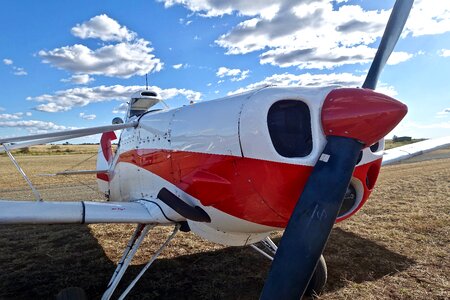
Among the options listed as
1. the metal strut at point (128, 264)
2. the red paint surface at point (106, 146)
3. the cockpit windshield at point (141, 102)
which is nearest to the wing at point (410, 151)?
the metal strut at point (128, 264)

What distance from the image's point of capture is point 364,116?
262cm

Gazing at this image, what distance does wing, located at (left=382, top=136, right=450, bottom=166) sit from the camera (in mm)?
5778

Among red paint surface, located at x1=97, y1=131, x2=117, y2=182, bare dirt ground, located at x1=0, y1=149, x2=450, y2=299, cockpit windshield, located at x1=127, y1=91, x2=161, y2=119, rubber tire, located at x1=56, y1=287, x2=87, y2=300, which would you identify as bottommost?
bare dirt ground, located at x1=0, y1=149, x2=450, y2=299

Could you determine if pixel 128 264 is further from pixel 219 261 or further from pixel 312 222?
pixel 312 222

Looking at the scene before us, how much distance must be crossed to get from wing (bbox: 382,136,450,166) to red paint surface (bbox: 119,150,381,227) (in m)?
2.76

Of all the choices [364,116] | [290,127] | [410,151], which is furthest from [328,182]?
[410,151]

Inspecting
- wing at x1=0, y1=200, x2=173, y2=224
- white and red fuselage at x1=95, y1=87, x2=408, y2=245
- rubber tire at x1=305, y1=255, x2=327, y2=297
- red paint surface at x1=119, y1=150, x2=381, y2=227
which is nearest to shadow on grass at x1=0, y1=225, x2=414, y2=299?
rubber tire at x1=305, y1=255, x2=327, y2=297

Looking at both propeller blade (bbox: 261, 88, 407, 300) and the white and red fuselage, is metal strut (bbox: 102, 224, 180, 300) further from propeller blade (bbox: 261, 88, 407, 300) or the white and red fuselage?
propeller blade (bbox: 261, 88, 407, 300)

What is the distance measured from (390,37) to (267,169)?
1.77 m

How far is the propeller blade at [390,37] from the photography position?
3324mm

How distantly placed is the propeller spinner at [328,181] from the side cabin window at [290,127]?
27cm

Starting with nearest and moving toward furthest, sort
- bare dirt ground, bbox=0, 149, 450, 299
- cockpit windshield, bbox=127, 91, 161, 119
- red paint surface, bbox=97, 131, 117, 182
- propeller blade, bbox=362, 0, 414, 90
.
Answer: propeller blade, bbox=362, 0, 414, 90
bare dirt ground, bbox=0, 149, 450, 299
cockpit windshield, bbox=127, 91, 161, 119
red paint surface, bbox=97, 131, 117, 182

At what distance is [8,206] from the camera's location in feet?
12.8

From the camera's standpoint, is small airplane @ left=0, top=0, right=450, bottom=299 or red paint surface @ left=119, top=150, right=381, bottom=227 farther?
red paint surface @ left=119, top=150, right=381, bottom=227
